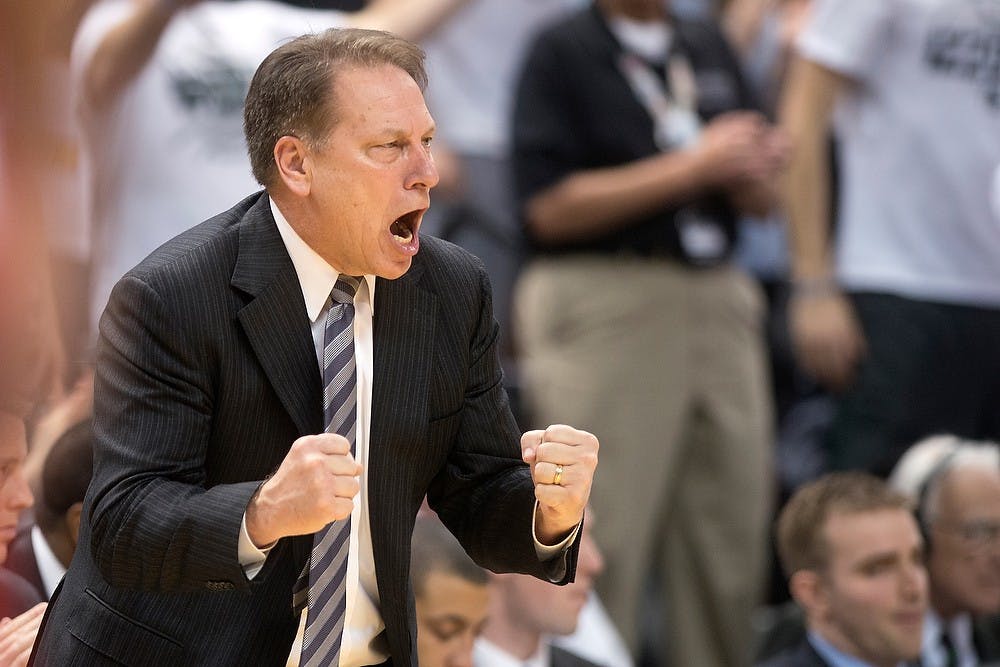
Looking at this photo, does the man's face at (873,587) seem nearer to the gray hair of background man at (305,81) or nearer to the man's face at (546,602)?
the man's face at (546,602)

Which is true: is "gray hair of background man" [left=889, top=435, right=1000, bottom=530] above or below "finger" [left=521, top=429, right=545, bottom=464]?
below

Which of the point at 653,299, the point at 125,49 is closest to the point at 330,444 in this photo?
the point at 125,49

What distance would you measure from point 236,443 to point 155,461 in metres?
0.14

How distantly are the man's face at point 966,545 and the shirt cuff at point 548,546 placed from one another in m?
2.44

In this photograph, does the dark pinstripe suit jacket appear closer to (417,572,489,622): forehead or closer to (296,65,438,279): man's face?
(296,65,438,279): man's face

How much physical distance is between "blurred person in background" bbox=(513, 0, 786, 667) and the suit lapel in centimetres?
234

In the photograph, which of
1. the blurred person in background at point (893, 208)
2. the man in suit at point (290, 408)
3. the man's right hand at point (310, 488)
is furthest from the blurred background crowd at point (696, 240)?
the man's right hand at point (310, 488)

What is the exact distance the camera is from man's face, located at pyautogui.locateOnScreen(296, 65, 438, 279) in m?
1.96

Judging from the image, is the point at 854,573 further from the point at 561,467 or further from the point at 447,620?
the point at 561,467

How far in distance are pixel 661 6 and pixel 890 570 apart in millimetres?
1715

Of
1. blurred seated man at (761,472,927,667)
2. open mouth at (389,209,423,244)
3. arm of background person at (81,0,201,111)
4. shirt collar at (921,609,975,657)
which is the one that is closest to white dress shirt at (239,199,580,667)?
open mouth at (389,209,423,244)

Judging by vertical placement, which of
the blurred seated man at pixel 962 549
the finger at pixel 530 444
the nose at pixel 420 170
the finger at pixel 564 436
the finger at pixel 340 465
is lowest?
the blurred seated man at pixel 962 549

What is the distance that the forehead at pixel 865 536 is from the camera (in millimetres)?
3855

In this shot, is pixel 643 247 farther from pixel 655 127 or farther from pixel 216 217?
pixel 216 217
